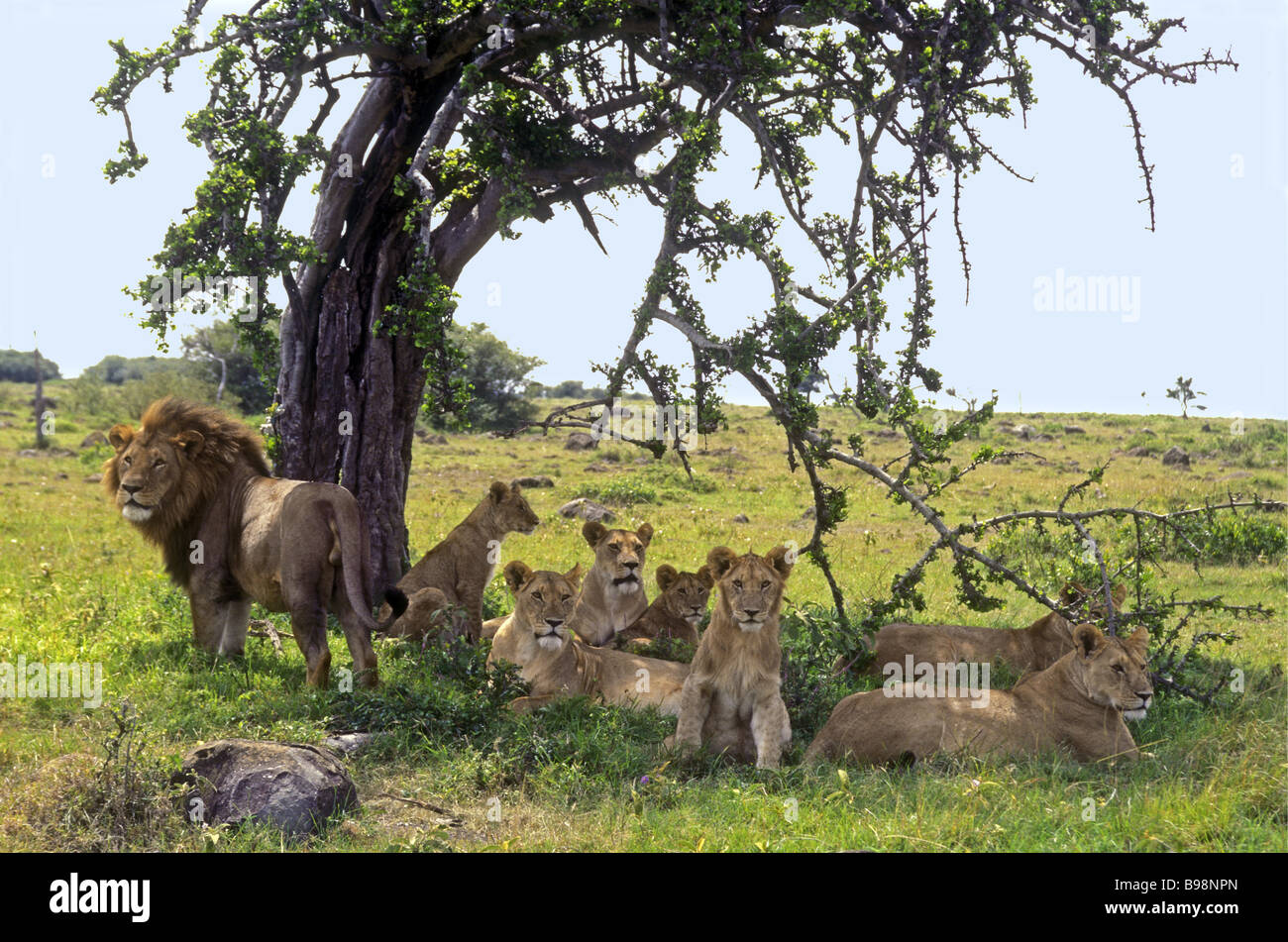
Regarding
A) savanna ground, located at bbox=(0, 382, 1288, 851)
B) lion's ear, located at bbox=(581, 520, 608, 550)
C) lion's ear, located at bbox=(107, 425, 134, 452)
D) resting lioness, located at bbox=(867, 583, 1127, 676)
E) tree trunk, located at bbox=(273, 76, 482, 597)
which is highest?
tree trunk, located at bbox=(273, 76, 482, 597)

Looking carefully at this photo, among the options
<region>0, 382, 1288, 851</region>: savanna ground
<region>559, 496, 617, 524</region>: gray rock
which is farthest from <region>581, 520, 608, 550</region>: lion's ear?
<region>559, 496, 617, 524</region>: gray rock

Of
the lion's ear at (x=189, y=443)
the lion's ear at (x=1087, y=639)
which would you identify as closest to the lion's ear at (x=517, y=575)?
the lion's ear at (x=189, y=443)

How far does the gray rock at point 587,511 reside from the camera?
19619 millimetres

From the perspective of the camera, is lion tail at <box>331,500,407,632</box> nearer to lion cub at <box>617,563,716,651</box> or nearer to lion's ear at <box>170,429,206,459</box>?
lion's ear at <box>170,429,206,459</box>

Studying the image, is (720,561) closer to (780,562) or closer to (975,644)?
(780,562)

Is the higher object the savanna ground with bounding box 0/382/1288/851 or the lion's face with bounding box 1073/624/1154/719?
the lion's face with bounding box 1073/624/1154/719

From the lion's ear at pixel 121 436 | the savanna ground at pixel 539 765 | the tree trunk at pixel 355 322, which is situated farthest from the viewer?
the tree trunk at pixel 355 322

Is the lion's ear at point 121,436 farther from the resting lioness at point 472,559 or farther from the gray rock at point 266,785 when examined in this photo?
the gray rock at point 266,785

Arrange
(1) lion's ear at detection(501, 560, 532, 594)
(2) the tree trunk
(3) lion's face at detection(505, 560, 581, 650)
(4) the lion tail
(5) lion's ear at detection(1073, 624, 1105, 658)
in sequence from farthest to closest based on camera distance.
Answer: (2) the tree trunk < (4) the lion tail < (1) lion's ear at detection(501, 560, 532, 594) < (3) lion's face at detection(505, 560, 581, 650) < (5) lion's ear at detection(1073, 624, 1105, 658)

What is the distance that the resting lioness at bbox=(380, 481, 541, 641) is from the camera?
1026 centimetres

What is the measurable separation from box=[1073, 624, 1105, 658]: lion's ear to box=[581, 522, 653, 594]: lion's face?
146 inches

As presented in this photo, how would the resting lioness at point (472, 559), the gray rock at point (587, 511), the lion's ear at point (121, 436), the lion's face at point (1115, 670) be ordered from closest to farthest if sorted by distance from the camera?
the lion's face at point (1115, 670), the lion's ear at point (121, 436), the resting lioness at point (472, 559), the gray rock at point (587, 511)

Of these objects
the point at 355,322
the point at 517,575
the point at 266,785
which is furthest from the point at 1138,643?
the point at 355,322

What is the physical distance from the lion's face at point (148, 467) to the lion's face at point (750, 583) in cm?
455
